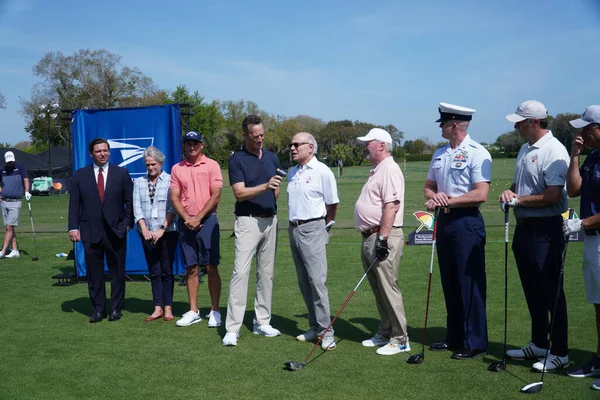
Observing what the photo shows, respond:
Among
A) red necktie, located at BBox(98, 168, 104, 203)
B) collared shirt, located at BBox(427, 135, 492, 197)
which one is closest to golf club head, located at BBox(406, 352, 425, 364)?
collared shirt, located at BBox(427, 135, 492, 197)

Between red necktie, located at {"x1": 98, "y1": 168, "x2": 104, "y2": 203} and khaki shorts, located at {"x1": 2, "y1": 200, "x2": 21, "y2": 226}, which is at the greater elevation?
red necktie, located at {"x1": 98, "y1": 168, "x2": 104, "y2": 203}

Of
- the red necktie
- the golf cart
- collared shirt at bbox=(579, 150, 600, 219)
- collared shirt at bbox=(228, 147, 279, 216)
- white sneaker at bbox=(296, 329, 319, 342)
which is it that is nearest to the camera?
collared shirt at bbox=(579, 150, 600, 219)

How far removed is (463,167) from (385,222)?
0.87 m

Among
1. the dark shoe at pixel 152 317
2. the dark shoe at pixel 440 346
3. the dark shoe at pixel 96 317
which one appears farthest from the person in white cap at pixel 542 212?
the dark shoe at pixel 96 317

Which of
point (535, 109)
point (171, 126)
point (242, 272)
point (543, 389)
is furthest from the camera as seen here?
point (171, 126)

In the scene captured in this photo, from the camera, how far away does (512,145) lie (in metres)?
77.3

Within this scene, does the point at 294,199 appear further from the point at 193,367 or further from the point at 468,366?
the point at 468,366

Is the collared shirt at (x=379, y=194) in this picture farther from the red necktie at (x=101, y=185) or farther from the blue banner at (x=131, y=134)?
the blue banner at (x=131, y=134)

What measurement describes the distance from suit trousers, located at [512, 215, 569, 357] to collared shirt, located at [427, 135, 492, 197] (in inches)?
21.7

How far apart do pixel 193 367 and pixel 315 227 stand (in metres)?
1.80

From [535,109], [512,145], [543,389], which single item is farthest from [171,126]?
[512,145]

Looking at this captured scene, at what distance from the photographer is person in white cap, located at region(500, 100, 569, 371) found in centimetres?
503

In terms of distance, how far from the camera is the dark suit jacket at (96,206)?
746 cm

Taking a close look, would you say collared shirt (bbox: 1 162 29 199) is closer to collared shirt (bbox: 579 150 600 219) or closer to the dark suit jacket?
the dark suit jacket
